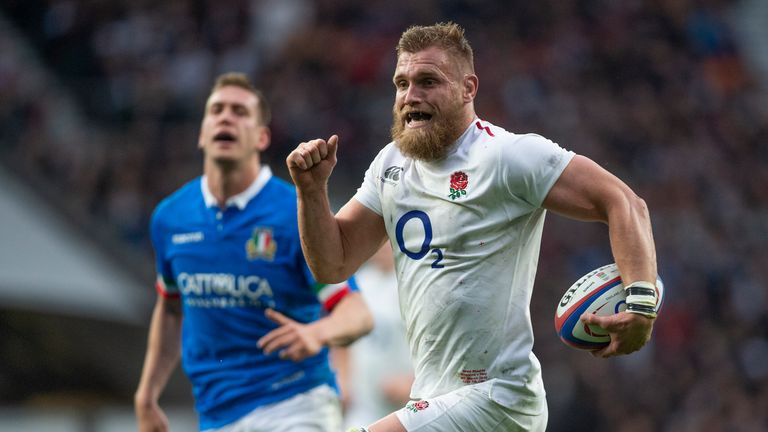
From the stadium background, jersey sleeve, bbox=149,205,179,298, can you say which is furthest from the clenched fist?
the stadium background

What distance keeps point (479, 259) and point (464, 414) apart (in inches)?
24.0

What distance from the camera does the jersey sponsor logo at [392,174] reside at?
203 inches


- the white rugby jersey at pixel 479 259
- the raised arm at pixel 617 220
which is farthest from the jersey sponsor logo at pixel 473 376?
the raised arm at pixel 617 220

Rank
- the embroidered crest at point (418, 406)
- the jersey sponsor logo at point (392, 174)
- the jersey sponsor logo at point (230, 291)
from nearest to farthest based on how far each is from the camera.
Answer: the embroidered crest at point (418, 406) → the jersey sponsor logo at point (392, 174) → the jersey sponsor logo at point (230, 291)

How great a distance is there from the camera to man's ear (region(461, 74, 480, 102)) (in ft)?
16.7

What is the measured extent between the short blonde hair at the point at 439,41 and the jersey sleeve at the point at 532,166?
50cm

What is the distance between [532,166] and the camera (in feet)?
15.5

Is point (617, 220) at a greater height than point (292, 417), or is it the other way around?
point (617, 220)

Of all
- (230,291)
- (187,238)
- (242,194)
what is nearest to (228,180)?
→ (242,194)

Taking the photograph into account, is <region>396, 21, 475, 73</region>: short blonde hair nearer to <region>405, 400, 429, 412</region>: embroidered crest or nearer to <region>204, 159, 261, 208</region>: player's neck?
<region>405, 400, 429, 412</region>: embroidered crest

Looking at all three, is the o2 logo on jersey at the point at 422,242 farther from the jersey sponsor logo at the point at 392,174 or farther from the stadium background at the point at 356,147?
the stadium background at the point at 356,147

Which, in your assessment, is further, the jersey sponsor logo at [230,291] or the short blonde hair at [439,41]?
the jersey sponsor logo at [230,291]

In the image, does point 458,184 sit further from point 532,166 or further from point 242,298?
point 242,298

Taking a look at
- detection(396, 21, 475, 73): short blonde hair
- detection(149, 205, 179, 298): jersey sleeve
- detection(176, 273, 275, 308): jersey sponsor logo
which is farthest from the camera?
detection(149, 205, 179, 298): jersey sleeve
